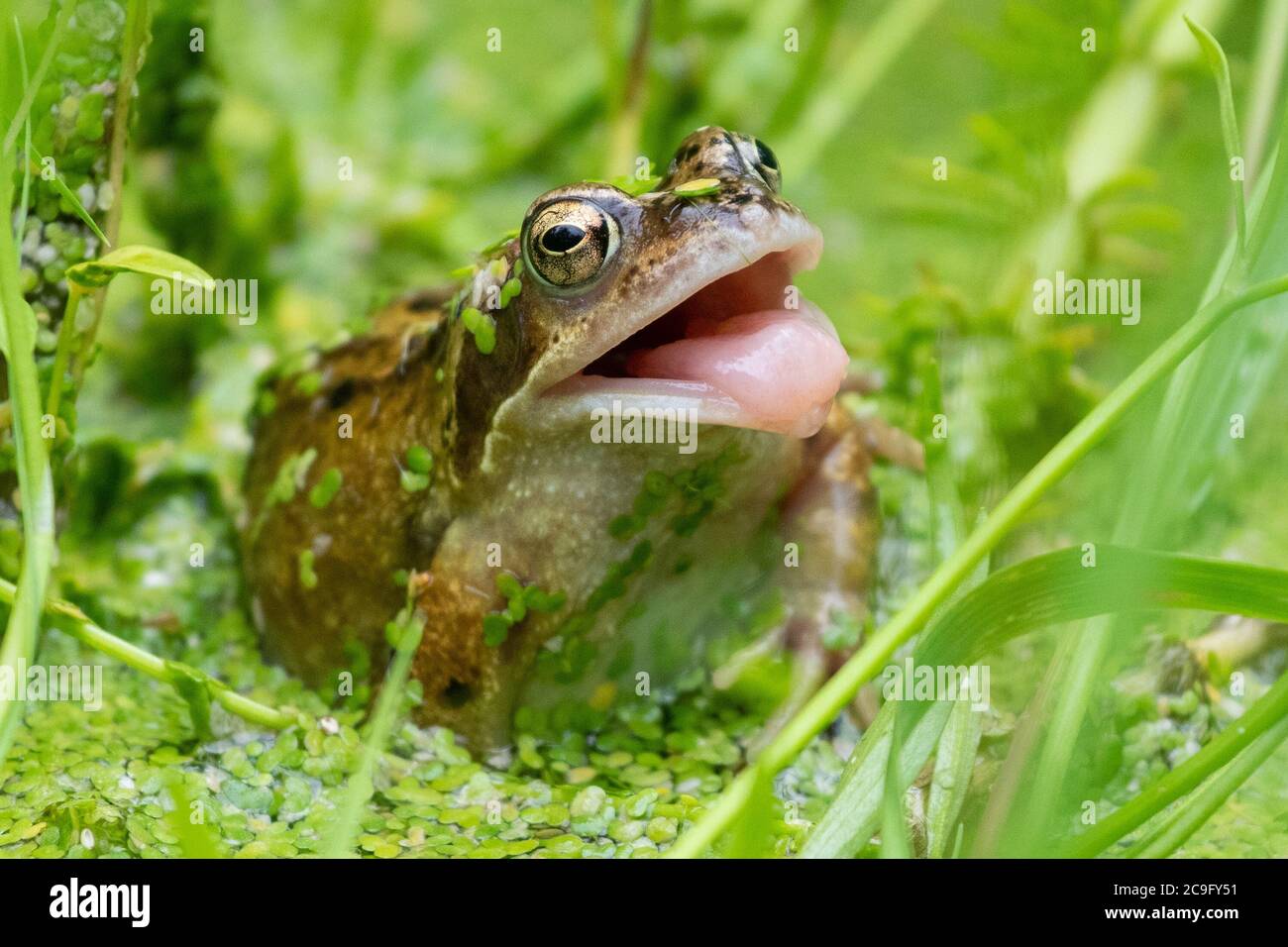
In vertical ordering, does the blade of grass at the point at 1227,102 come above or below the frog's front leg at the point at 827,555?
above

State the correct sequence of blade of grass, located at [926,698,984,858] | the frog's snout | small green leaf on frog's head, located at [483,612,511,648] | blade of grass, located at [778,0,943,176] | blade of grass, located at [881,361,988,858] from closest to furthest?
blade of grass, located at [881,361,988,858]
blade of grass, located at [926,698,984,858]
the frog's snout
small green leaf on frog's head, located at [483,612,511,648]
blade of grass, located at [778,0,943,176]

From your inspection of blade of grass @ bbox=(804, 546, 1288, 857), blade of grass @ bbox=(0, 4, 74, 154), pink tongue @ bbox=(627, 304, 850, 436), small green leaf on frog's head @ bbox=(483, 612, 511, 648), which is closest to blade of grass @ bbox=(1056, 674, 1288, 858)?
blade of grass @ bbox=(804, 546, 1288, 857)

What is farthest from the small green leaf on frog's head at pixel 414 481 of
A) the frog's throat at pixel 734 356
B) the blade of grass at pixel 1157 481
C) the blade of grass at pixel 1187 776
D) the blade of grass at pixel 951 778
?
the blade of grass at pixel 1187 776

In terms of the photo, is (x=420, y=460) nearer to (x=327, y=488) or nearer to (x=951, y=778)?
(x=327, y=488)

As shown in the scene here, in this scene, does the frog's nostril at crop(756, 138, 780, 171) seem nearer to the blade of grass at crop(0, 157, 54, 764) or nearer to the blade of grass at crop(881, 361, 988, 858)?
the blade of grass at crop(881, 361, 988, 858)

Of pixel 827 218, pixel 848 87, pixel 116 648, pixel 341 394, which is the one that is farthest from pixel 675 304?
→ pixel 848 87

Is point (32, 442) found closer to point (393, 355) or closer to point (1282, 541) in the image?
point (393, 355)

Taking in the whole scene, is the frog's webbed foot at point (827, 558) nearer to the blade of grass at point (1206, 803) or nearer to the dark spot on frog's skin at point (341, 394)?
the blade of grass at point (1206, 803)
